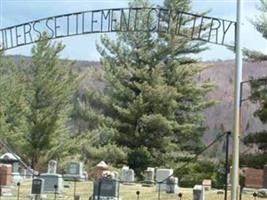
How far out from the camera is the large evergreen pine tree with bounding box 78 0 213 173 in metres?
37.0

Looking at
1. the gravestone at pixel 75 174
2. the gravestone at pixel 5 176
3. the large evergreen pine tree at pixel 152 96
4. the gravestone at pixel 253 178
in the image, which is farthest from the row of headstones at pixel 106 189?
the large evergreen pine tree at pixel 152 96

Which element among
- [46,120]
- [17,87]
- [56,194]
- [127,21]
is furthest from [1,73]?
[127,21]

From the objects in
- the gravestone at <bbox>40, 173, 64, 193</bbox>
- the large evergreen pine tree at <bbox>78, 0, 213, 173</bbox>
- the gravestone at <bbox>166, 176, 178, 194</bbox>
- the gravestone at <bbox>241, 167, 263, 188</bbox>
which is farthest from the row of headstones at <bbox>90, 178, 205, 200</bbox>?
the large evergreen pine tree at <bbox>78, 0, 213, 173</bbox>

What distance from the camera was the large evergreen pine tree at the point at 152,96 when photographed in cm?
3703

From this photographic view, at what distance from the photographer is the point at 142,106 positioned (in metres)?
37.1

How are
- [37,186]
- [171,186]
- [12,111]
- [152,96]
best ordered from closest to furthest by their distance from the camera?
[37,186] → [171,186] → [152,96] → [12,111]

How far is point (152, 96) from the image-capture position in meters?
36.8

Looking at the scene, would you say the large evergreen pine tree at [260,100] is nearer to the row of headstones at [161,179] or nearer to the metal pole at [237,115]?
the row of headstones at [161,179]

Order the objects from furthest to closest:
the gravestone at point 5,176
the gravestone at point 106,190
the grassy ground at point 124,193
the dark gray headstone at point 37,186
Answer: the gravestone at point 5,176 → the grassy ground at point 124,193 → the dark gray headstone at point 37,186 → the gravestone at point 106,190

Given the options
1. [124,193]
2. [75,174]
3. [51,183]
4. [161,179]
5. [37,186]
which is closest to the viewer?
[37,186]

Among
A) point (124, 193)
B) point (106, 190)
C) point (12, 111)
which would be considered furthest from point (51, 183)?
point (12, 111)

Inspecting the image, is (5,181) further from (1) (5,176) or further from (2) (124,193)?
(2) (124,193)

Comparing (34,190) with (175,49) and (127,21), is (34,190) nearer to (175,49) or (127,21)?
(127,21)

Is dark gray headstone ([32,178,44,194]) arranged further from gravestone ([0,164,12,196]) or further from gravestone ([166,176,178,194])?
gravestone ([166,176,178,194])
